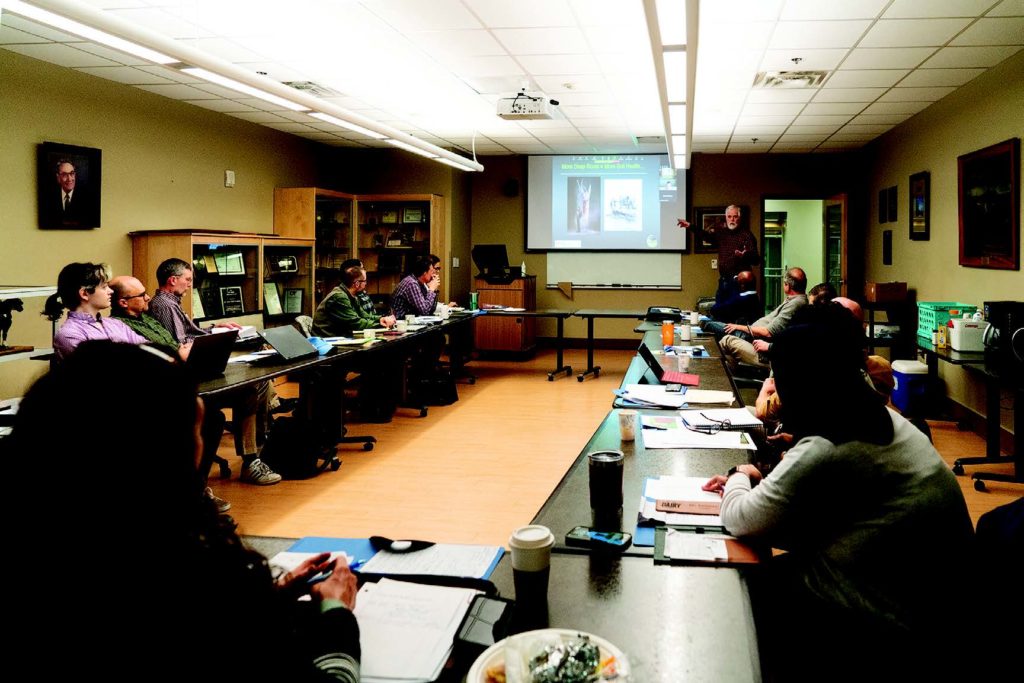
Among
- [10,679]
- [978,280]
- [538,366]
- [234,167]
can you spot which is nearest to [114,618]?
[10,679]

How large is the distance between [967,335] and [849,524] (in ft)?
14.5

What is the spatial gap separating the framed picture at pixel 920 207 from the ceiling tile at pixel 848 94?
1.10 meters

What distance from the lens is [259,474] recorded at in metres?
4.79

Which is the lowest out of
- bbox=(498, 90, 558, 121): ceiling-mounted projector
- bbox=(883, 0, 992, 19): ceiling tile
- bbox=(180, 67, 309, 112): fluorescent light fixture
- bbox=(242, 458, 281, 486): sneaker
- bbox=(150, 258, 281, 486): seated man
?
bbox=(242, 458, 281, 486): sneaker

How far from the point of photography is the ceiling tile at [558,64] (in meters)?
5.61

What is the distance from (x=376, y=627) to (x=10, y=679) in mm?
627

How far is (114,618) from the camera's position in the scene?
33.0 inches

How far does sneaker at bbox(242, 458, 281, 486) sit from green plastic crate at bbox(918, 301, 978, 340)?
4875 mm

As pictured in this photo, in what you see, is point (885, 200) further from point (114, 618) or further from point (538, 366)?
point (114, 618)

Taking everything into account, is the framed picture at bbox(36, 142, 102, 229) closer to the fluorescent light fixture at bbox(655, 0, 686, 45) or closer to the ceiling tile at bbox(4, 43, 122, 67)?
the ceiling tile at bbox(4, 43, 122, 67)

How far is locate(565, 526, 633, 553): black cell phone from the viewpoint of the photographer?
66.8 inches

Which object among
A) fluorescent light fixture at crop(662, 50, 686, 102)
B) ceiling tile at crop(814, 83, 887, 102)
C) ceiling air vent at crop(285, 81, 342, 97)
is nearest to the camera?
fluorescent light fixture at crop(662, 50, 686, 102)

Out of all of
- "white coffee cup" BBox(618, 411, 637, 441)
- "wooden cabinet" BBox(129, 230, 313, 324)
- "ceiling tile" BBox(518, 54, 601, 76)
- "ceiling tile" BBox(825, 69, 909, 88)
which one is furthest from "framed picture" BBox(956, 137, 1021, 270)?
"wooden cabinet" BBox(129, 230, 313, 324)

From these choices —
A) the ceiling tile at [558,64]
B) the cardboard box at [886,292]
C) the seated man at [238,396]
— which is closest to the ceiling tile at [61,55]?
the seated man at [238,396]
